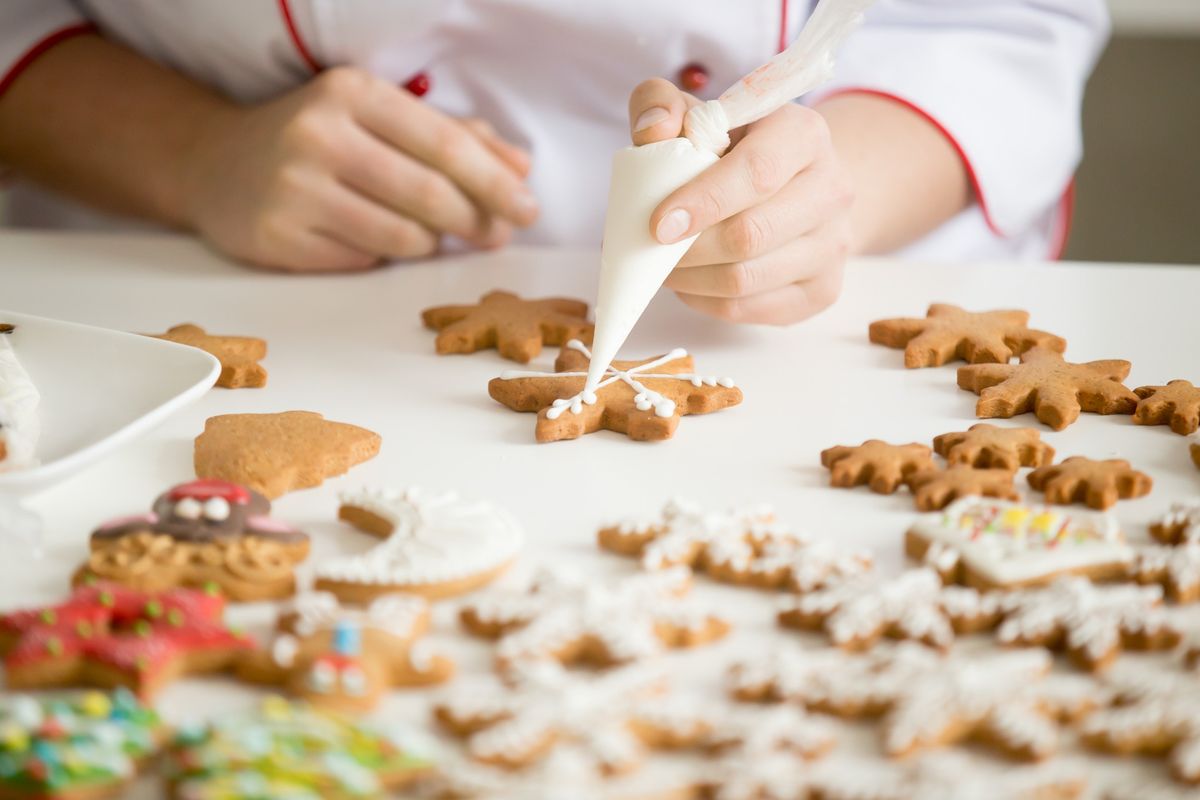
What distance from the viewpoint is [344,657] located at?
53 centimetres

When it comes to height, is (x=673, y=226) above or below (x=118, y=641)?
above

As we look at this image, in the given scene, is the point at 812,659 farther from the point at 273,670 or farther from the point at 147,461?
the point at 147,461

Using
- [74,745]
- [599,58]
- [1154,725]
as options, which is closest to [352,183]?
[599,58]

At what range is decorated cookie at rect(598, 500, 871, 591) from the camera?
622 millimetres

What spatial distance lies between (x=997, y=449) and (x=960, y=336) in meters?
0.21

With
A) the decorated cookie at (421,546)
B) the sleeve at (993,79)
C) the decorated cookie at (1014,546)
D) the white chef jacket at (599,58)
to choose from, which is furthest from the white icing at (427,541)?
the sleeve at (993,79)

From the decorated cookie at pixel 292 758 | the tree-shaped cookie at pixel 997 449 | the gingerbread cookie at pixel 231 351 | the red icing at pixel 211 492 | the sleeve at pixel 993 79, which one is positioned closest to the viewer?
the decorated cookie at pixel 292 758

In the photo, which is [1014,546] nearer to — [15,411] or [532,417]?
[532,417]

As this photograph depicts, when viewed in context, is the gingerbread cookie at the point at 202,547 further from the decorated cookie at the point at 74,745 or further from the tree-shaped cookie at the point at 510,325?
the tree-shaped cookie at the point at 510,325

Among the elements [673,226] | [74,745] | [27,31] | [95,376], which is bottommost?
[74,745]

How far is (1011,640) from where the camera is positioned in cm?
57

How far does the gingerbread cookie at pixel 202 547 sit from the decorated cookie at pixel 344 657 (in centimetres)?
5

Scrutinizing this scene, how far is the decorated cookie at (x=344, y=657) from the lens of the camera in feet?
1.71

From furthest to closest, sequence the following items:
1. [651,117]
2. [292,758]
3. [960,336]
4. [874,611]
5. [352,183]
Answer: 1. [352,183]
2. [960,336]
3. [651,117]
4. [874,611]
5. [292,758]
